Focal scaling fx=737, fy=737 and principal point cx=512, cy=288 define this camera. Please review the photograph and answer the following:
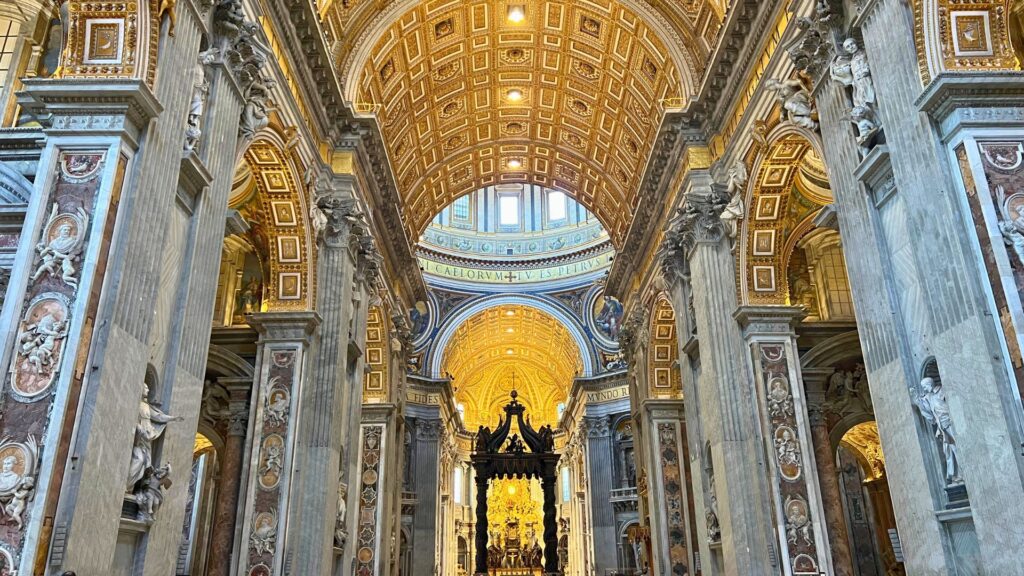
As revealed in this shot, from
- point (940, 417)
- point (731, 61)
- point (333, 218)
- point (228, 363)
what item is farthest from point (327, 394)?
point (940, 417)

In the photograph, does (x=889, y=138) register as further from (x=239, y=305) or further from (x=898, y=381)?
(x=239, y=305)

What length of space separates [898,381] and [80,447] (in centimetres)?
686

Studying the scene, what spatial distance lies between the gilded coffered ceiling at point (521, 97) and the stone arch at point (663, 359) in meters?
2.98

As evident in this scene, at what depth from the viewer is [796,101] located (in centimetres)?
913

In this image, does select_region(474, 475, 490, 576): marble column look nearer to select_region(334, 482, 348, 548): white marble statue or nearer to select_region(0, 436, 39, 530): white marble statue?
select_region(334, 482, 348, 548): white marble statue

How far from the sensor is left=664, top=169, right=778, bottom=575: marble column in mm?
10812

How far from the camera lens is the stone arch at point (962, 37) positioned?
6512mm

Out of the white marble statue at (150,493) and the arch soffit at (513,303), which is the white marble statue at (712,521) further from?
the arch soffit at (513,303)

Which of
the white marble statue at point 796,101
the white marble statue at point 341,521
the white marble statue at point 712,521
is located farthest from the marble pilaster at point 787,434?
the white marble statue at point 341,521

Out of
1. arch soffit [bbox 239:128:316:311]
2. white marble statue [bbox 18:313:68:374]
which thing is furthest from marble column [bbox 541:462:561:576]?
white marble statue [bbox 18:313:68:374]

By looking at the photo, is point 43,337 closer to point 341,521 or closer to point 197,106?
point 197,106

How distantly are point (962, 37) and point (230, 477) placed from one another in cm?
1147

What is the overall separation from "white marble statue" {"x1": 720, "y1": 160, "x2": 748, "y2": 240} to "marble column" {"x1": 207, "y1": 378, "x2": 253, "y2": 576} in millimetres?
8447

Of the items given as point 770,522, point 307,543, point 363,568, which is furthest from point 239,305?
point 770,522
